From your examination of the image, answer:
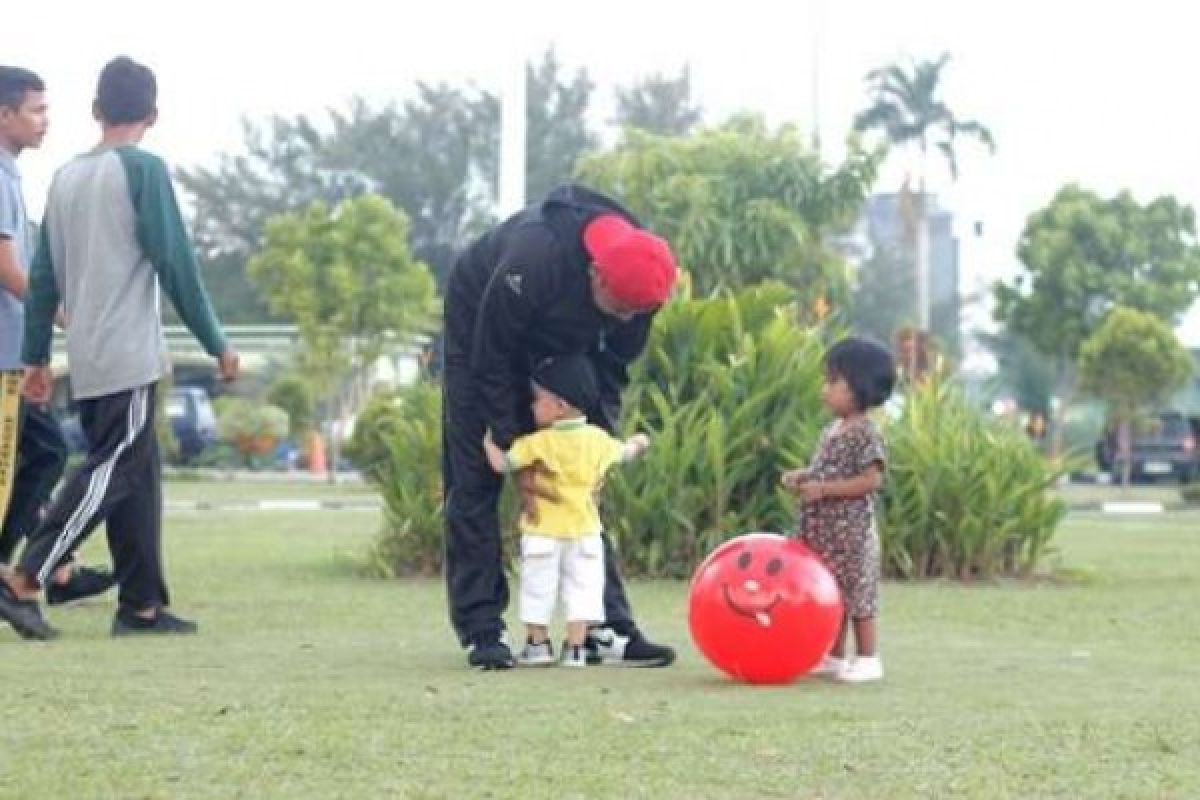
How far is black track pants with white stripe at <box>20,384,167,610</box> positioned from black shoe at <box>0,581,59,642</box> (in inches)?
3.9

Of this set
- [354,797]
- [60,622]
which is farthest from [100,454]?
[354,797]

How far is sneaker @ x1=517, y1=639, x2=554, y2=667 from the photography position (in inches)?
341

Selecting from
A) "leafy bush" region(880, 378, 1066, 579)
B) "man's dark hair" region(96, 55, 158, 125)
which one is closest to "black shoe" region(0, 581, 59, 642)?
"man's dark hair" region(96, 55, 158, 125)

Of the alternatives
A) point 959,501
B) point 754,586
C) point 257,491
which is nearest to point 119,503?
point 754,586

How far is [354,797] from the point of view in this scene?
551 centimetres

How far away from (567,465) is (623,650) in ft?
Answer: 2.16

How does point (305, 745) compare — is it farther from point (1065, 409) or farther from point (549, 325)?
point (1065, 409)

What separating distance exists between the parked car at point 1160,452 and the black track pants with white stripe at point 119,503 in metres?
38.7

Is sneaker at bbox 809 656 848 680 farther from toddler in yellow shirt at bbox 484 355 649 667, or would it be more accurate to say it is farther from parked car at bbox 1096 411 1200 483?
parked car at bbox 1096 411 1200 483

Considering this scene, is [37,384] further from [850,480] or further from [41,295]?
[850,480]

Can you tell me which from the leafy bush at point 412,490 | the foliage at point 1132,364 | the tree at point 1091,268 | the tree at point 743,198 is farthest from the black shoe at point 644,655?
the tree at point 1091,268

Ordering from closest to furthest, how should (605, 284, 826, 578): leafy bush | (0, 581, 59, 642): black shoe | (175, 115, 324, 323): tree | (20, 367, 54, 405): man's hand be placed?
(0, 581, 59, 642): black shoe
(20, 367, 54, 405): man's hand
(605, 284, 826, 578): leafy bush
(175, 115, 324, 323): tree

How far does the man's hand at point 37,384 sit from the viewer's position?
9930 mm

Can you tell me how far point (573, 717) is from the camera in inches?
273
